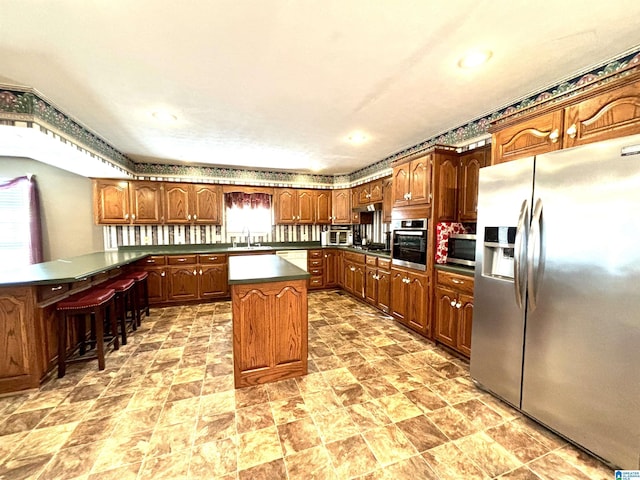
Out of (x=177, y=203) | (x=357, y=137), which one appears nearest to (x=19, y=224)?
(x=177, y=203)

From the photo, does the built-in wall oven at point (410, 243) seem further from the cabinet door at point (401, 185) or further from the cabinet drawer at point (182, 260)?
the cabinet drawer at point (182, 260)

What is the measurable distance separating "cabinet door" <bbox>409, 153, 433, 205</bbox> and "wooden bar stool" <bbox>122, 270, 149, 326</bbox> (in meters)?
3.78

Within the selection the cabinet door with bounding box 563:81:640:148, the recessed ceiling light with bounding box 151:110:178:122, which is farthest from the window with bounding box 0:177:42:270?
the cabinet door with bounding box 563:81:640:148

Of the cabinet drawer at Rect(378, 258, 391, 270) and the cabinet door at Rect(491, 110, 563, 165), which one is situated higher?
the cabinet door at Rect(491, 110, 563, 165)

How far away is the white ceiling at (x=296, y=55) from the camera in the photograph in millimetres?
1400

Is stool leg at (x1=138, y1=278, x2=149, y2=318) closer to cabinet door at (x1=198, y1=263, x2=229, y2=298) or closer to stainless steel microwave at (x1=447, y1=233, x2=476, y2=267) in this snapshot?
cabinet door at (x1=198, y1=263, x2=229, y2=298)

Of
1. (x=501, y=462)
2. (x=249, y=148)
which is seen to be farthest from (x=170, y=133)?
(x=501, y=462)

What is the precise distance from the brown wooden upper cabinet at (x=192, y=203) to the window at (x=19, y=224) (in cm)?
199

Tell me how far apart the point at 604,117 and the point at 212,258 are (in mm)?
4930

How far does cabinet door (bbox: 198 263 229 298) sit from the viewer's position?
462cm

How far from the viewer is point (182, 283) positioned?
4.52 meters

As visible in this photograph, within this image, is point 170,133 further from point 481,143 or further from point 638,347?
point 638,347

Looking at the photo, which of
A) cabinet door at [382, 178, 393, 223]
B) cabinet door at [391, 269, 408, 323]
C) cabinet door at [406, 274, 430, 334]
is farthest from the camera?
cabinet door at [382, 178, 393, 223]

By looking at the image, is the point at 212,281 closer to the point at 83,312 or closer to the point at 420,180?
the point at 83,312
